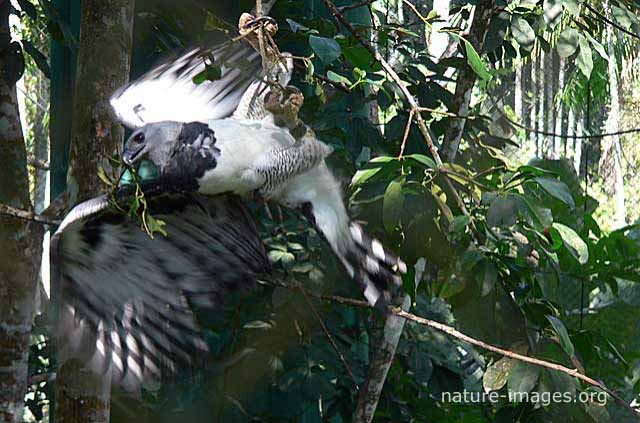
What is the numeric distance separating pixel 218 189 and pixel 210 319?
81 centimetres

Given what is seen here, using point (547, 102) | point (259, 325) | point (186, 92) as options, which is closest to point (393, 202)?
point (186, 92)

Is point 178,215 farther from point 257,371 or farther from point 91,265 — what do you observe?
point 257,371

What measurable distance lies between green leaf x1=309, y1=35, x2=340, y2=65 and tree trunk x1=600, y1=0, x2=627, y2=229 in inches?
306

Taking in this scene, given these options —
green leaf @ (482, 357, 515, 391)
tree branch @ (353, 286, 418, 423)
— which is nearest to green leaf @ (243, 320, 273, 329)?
tree branch @ (353, 286, 418, 423)

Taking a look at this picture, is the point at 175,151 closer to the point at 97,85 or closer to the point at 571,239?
the point at 97,85

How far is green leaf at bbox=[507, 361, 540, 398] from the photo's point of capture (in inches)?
57.0

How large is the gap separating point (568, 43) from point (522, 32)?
0.09 m

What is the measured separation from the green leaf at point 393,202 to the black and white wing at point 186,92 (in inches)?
18.8

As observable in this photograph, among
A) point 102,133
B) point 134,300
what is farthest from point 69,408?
point 102,133

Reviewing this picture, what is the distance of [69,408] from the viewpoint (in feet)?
5.74

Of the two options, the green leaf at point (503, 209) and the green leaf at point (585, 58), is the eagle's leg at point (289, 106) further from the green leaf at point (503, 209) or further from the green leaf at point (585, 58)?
the green leaf at point (585, 58)

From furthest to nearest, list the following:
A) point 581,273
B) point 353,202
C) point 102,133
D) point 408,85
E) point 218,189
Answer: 1. point 581,273
2. point 408,85
3. point 102,133
4. point 353,202
5. point 218,189

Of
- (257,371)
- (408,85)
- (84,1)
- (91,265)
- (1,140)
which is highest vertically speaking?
(84,1)

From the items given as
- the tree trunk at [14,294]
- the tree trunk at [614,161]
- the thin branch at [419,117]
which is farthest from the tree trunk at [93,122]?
the tree trunk at [614,161]
